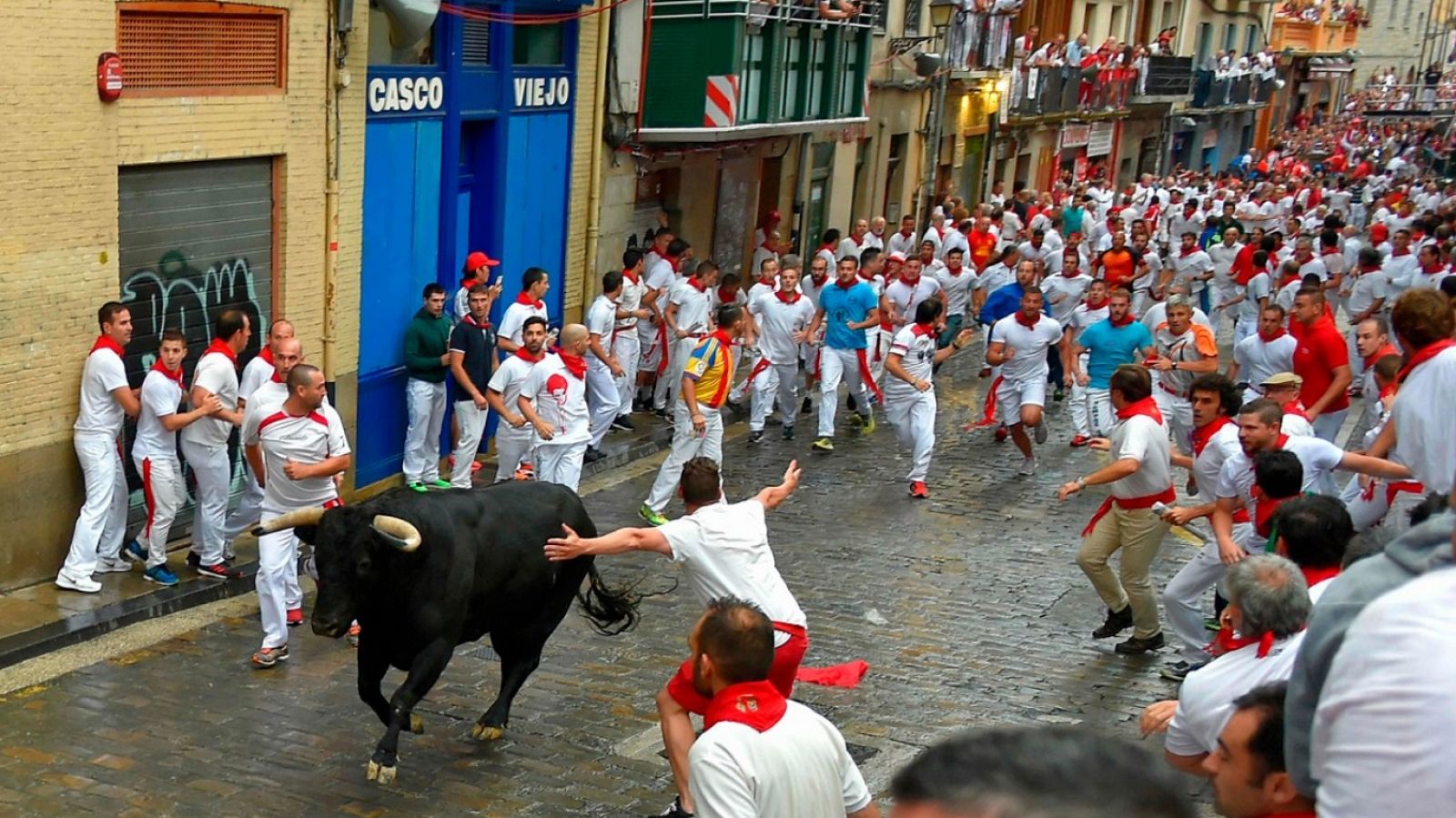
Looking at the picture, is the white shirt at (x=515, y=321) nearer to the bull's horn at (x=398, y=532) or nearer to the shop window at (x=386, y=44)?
the shop window at (x=386, y=44)

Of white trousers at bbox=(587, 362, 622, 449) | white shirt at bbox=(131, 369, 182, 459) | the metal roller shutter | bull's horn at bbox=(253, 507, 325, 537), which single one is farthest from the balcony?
bull's horn at bbox=(253, 507, 325, 537)

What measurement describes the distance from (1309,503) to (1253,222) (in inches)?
1039

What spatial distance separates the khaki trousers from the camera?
10695mm

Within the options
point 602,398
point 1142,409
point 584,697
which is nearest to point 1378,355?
point 1142,409

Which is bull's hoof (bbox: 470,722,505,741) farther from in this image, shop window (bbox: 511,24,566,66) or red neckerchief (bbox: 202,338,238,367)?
shop window (bbox: 511,24,566,66)

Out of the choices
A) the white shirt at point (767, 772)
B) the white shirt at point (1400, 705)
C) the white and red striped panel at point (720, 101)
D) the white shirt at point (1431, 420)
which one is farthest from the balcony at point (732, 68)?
the white shirt at point (1400, 705)

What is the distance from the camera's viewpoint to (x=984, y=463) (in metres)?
17.1

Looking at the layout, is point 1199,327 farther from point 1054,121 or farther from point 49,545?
point 1054,121

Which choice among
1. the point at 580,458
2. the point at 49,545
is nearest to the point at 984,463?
the point at 580,458

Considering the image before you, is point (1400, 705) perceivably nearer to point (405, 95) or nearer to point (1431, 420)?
point (1431, 420)

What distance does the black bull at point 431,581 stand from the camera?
325 inches

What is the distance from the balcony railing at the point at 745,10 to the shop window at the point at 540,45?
2.69 metres

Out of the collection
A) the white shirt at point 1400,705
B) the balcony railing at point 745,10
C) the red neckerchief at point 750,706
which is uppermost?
the balcony railing at point 745,10

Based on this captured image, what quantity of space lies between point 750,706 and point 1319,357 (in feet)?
33.3
